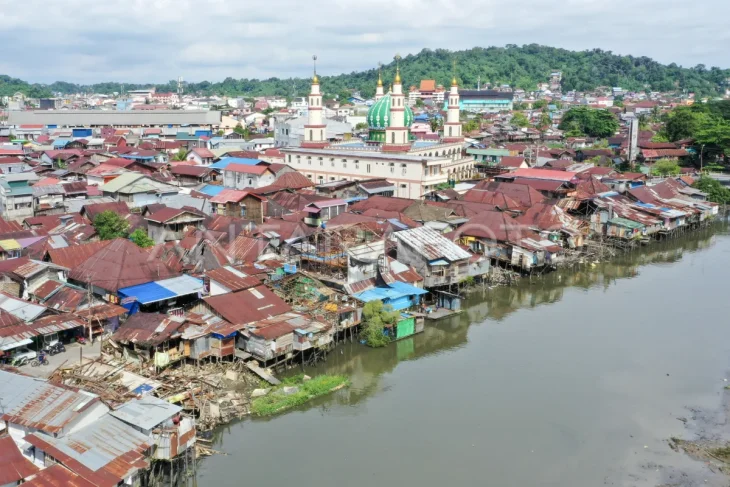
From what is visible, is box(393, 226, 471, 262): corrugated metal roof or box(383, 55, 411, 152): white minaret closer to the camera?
box(393, 226, 471, 262): corrugated metal roof

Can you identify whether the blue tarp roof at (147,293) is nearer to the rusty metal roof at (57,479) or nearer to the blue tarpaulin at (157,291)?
the blue tarpaulin at (157,291)

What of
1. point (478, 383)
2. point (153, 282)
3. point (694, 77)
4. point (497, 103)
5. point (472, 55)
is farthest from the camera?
point (472, 55)

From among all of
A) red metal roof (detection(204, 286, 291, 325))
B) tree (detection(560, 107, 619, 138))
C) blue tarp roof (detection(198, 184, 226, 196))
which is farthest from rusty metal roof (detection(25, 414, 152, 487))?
tree (detection(560, 107, 619, 138))

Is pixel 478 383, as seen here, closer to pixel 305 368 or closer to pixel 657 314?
pixel 305 368

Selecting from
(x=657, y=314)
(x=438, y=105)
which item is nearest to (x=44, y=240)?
(x=657, y=314)

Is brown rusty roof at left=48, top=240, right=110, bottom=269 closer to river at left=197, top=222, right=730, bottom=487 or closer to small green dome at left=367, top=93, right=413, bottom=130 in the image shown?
river at left=197, top=222, right=730, bottom=487

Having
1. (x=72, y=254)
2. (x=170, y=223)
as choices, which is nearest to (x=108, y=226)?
(x=170, y=223)

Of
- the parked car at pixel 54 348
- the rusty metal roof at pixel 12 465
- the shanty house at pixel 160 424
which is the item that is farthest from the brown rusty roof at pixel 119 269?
the rusty metal roof at pixel 12 465

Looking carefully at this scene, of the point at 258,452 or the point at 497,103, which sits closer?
the point at 258,452
